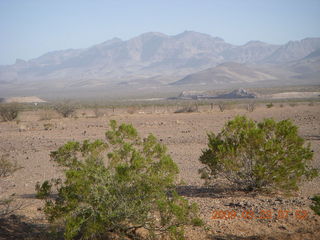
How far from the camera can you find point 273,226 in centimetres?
718

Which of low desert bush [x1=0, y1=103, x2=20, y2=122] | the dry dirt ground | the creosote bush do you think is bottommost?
the dry dirt ground

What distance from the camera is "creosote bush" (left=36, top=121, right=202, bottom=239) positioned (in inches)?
229

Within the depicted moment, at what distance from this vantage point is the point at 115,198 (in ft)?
19.3

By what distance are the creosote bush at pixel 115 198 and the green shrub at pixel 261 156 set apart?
2.76 metres

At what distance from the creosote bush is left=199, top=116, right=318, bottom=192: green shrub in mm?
2765

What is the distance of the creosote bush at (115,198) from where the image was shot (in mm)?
5809

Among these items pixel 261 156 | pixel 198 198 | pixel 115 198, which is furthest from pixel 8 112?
pixel 115 198

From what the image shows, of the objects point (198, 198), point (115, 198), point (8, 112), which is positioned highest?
point (8, 112)

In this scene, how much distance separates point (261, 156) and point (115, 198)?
4094mm

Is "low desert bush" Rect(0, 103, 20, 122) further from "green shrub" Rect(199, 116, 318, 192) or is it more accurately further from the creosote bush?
the creosote bush

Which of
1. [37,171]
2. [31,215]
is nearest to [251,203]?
[31,215]

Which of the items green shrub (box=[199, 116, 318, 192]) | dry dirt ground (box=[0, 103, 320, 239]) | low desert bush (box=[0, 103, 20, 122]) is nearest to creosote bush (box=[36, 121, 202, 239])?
dry dirt ground (box=[0, 103, 320, 239])

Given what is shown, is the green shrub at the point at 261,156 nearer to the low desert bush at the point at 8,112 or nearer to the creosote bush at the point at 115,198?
the creosote bush at the point at 115,198

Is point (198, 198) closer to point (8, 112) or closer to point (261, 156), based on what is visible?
point (261, 156)
